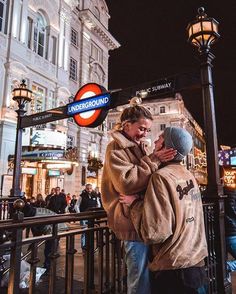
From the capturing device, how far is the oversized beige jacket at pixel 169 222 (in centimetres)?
209

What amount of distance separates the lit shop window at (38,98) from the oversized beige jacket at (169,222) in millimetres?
21329

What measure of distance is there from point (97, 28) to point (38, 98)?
14415 millimetres

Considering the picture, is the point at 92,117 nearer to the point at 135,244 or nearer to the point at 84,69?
the point at 135,244

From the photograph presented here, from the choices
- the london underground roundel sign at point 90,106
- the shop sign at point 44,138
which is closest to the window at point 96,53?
the shop sign at point 44,138

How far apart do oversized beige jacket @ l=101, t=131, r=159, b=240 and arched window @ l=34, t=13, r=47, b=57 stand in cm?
2343

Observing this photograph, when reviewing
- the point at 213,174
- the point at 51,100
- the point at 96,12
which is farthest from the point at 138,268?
the point at 96,12

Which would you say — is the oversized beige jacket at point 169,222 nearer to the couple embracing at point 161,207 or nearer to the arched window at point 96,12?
the couple embracing at point 161,207

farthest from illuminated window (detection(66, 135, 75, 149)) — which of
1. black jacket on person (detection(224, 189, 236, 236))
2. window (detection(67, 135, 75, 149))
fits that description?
black jacket on person (detection(224, 189, 236, 236))

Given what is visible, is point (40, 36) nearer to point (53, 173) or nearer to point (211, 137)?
point (53, 173)

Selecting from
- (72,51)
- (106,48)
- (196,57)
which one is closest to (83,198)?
(196,57)

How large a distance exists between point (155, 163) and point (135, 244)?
90cm

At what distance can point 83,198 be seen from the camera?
10859 millimetres

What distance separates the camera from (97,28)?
109 feet

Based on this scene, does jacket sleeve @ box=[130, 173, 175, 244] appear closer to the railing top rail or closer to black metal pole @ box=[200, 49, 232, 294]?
the railing top rail
